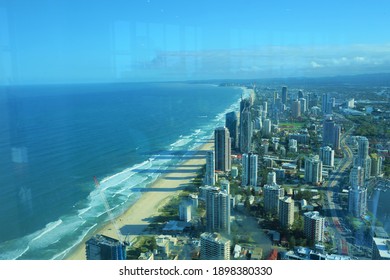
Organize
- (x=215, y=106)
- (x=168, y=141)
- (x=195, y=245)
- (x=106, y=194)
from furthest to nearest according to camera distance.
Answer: (x=215, y=106), (x=168, y=141), (x=106, y=194), (x=195, y=245)

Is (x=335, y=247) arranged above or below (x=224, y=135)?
below

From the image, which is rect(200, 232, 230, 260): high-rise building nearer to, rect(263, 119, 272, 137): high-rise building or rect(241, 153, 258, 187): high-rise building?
rect(241, 153, 258, 187): high-rise building

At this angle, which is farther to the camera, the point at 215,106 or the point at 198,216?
the point at 215,106

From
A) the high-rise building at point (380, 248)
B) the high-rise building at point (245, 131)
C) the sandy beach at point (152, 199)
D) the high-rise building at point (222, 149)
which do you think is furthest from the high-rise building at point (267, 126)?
the high-rise building at point (380, 248)

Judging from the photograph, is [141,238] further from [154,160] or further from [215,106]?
[215,106]

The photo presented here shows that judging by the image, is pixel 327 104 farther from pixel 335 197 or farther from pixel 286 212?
pixel 286 212

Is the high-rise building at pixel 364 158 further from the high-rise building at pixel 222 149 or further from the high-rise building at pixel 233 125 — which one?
the high-rise building at pixel 233 125

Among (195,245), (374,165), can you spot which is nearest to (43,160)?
(195,245)
